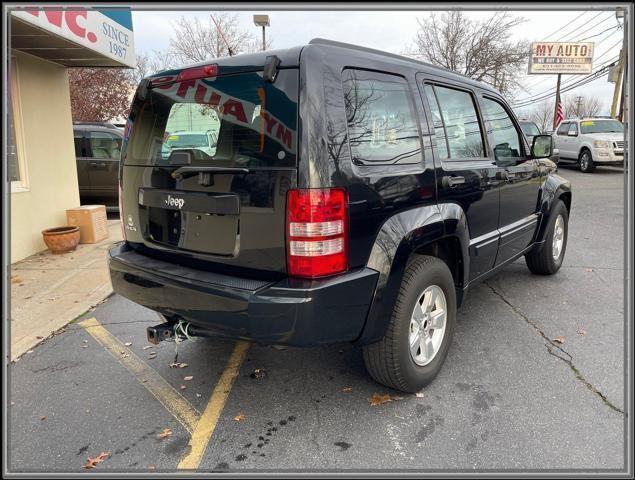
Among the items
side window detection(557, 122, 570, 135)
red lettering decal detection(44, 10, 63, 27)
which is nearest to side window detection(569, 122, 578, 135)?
side window detection(557, 122, 570, 135)

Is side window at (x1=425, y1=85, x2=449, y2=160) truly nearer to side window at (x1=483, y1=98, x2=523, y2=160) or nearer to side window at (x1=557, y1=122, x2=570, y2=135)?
side window at (x1=483, y1=98, x2=523, y2=160)

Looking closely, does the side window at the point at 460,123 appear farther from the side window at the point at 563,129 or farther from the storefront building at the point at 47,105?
the side window at the point at 563,129

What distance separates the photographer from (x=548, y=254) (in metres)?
5.19

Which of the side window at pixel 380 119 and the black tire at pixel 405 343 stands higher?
the side window at pixel 380 119

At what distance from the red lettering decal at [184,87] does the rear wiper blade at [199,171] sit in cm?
53

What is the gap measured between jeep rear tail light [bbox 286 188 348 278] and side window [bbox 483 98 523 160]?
2175 mm

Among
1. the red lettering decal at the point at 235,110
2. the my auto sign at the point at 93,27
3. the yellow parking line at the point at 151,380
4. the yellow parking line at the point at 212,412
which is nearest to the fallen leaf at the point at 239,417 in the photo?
the yellow parking line at the point at 212,412

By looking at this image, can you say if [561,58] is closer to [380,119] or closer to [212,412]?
[380,119]

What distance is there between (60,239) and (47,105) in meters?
2.08

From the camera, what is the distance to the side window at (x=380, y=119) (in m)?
2.48

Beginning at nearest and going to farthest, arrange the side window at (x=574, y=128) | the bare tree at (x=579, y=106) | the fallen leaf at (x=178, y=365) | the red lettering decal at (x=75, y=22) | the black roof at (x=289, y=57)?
the black roof at (x=289, y=57)
the fallen leaf at (x=178, y=365)
the red lettering decal at (x=75, y=22)
the side window at (x=574, y=128)
the bare tree at (x=579, y=106)

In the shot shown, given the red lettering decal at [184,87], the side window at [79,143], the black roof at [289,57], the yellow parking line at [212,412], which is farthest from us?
the side window at [79,143]

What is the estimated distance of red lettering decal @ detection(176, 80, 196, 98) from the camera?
9.07 feet

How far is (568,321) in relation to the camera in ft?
13.5
